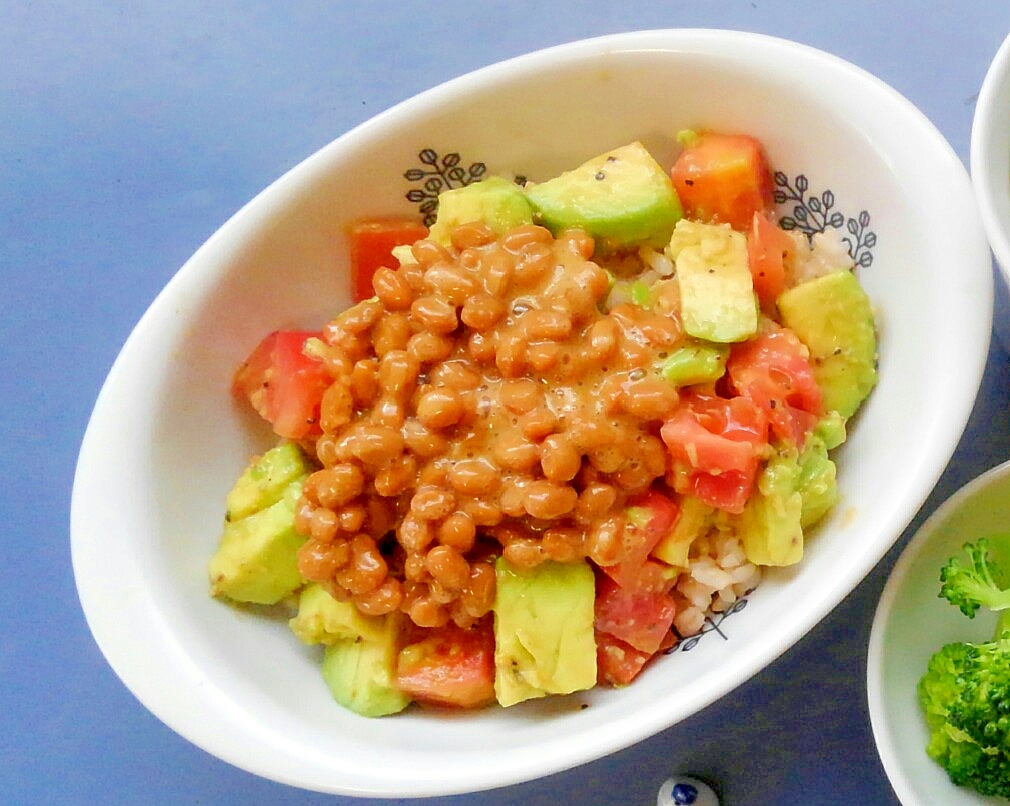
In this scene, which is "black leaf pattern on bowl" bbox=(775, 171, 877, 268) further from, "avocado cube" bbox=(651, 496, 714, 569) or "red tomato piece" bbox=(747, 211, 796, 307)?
"avocado cube" bbox=(651, 496, 714, 569)

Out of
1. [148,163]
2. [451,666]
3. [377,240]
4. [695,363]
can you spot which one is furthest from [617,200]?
[148,163]

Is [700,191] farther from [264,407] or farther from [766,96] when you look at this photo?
[264,407]

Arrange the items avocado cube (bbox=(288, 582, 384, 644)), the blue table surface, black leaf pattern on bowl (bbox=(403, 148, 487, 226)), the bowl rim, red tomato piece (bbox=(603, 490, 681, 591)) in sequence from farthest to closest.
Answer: the blue table surface, black leaf pattern on bowl (bbox=(403, 148, 487, 226)), avocado cube (bbox=(288, 582, 384, 644)), red tomato piece (bbox=(603, 490, 681, 591)), the bowl rim

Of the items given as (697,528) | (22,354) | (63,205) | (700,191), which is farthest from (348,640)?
(63,205)

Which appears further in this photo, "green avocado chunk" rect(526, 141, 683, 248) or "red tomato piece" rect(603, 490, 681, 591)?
"green avocado chunk" rect(526, 141, 683, 248)

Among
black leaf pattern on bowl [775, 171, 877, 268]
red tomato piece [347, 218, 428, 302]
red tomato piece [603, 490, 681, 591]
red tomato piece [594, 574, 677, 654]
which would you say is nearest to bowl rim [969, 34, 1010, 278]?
black leaf pattern on bowl [775, 171, 877, 268]

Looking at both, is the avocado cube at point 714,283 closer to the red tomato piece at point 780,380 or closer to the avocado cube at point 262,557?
the red tomato piece at point 780,380
